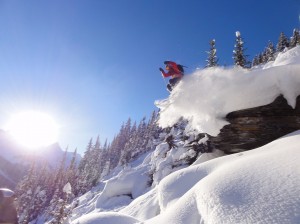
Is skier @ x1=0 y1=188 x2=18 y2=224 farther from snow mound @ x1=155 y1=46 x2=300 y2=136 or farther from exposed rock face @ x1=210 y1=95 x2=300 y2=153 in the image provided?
exposed rock face @ x1=210 y1=95 x2=300 y2=153

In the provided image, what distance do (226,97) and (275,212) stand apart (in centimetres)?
543

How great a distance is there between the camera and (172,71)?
1145cm

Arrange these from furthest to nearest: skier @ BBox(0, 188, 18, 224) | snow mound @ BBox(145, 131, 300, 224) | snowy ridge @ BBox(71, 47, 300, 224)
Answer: skier @ BBox(0, 188, 18, 224) → snowy ridge @ BBox(71, 47, 300, 224) → snow mound @ BBox(145, 131, 300, 224)

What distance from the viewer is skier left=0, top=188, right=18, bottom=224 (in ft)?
22.9

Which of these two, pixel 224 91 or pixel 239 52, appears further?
pixel 239 52

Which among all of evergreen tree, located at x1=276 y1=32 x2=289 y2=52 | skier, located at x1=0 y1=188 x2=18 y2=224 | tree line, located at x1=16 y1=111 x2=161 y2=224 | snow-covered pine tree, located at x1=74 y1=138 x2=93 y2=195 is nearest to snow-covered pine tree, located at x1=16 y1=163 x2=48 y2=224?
tree line, located at x1=16 y1=111 x2=161 y2=224

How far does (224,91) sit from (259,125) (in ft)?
4.90

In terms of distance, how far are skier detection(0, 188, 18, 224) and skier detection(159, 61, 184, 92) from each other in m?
6.58

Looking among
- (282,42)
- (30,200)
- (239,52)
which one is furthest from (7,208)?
(30,200)

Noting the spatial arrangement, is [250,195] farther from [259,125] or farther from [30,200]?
[30,200]

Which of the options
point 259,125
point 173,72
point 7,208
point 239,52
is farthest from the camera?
point 239,52

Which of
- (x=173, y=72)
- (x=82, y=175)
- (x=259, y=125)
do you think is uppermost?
(x=82, y=175)

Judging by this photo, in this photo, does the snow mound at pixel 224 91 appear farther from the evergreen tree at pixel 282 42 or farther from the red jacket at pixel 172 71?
the evergreen tree at pixel 282 42

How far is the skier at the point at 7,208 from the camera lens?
22.9 ft
